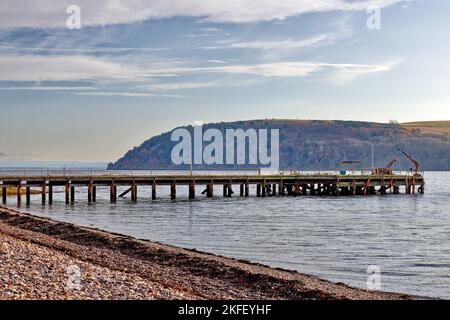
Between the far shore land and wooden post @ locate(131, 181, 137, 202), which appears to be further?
wooden post @ locate(131, 181, 137, 202)

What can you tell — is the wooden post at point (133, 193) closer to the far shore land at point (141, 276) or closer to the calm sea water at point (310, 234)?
the calm sea water at point (310, 234)

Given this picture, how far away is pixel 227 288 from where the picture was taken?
812 inches

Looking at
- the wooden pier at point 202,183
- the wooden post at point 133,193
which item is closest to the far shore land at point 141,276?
the wooden pier at point 202,183

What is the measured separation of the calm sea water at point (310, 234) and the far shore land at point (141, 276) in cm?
320

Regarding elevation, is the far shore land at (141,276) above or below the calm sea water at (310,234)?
above

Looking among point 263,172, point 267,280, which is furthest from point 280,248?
point 263,172

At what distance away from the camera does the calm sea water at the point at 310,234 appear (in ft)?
89.1

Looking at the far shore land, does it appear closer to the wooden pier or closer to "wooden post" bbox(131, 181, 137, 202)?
the wooden pier

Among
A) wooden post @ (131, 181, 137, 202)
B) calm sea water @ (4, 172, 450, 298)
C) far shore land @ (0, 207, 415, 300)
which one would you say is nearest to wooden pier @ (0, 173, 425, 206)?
wooden post @ (131, 181, 137, 202)

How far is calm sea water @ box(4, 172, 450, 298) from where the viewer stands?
2717 centimetres

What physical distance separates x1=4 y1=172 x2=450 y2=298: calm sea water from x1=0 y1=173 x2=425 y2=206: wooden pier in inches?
152

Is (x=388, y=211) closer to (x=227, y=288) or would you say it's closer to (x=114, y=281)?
(x=227, y=288)

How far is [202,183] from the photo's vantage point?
84562mm

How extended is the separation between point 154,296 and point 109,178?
60198 mm
